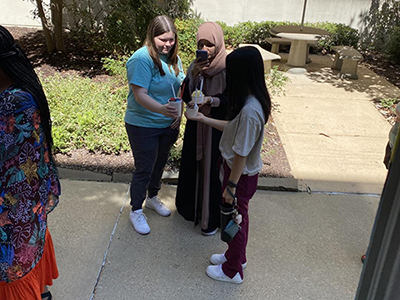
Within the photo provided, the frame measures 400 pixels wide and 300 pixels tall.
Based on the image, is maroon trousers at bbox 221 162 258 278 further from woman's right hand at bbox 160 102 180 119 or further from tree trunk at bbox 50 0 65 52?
tree trunk at bbox 50 0 65 52

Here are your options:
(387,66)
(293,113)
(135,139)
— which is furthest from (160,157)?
(387,66)

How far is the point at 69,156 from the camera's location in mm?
4367

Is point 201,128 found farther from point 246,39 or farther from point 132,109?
point 246,39

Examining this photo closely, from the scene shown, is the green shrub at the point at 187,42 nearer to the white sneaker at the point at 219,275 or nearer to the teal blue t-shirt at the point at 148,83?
the teal blue t-shirt at the point at 148,83

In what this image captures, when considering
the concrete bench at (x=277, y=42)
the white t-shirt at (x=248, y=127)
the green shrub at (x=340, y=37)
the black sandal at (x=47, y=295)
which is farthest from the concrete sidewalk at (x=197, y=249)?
the green shrub at (x=340, y=37)

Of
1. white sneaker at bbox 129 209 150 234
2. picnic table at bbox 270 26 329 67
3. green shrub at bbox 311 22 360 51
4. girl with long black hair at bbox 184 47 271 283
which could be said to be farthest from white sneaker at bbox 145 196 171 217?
green shrub at bbox 311 22 360 51

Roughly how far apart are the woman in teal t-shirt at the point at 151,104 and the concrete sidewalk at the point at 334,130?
1.77 m

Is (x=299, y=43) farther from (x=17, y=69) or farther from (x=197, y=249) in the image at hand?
(x=17, y=69)

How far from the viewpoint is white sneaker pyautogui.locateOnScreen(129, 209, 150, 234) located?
10.6ft

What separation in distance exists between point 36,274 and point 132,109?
1329 mm

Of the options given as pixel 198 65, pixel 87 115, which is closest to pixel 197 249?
pixel 198 65

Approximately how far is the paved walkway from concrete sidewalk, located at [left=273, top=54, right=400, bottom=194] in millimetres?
25

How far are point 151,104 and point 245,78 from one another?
2.58ft

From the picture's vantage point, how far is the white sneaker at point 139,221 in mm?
3229
